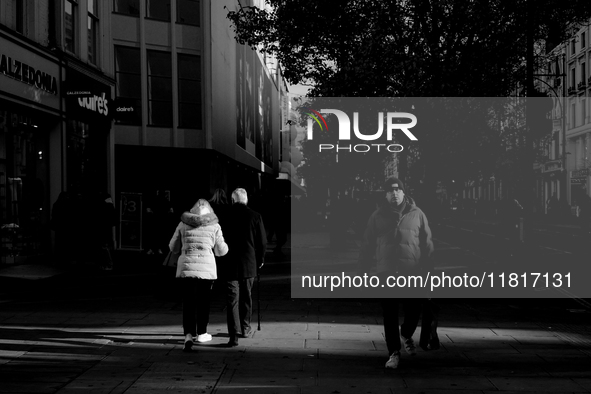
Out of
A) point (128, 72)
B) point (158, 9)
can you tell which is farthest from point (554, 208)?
point (128, 72)

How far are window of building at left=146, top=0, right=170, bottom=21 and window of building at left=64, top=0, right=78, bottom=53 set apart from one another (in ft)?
37.3

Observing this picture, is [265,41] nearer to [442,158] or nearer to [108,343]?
[442,158]

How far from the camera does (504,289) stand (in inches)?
556

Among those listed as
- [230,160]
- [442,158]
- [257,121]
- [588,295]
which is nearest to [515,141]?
[442,158]

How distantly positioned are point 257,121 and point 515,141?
127 feet

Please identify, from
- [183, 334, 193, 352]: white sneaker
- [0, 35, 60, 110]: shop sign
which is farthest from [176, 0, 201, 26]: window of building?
[183, 334, 193, 352]: white sneaker

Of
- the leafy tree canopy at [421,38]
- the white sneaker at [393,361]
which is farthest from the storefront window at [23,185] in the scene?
the white sneaker at [393,361]

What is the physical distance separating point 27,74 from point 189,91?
15925 mm

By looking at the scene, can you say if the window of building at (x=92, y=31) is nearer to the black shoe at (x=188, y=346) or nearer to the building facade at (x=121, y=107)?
the building facade at (x=121, y=107)

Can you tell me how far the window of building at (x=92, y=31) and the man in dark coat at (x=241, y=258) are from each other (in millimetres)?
13960

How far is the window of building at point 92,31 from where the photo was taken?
21.4 m

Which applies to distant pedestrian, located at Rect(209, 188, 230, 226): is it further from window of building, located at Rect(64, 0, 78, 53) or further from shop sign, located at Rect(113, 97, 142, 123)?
shop sign, located at Rect(113, 97, 142, 123)

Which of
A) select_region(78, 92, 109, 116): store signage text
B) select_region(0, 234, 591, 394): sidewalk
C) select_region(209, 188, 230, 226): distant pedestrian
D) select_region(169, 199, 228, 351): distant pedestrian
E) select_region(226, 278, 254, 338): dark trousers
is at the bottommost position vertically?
select_region(0, 234, 591, 394): sidewalk

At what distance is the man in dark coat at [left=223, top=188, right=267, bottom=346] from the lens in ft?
28.2
